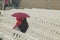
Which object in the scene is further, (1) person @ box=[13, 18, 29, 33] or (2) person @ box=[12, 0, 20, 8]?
(2) person @ box=[12, 0, 20, 8]

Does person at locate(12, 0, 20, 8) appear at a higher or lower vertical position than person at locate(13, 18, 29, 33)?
lower

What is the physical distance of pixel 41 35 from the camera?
32.4 inches

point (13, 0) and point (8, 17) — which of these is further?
point (13, 0)

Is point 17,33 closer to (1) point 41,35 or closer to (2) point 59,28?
(1) point 41,35

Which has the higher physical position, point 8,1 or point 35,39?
point 35,39

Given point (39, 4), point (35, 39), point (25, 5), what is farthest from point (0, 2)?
point (35, 39)

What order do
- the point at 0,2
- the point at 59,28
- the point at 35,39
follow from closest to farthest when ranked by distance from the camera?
the point at 35,39 → the point at 59,28 → the point at 0,2

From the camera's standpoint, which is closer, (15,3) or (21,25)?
(21,25)

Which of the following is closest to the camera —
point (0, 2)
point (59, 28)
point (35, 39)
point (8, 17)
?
point (35, 39)

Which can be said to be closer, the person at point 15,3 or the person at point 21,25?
the person at point 21,25

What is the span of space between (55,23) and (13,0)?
99 centimetres

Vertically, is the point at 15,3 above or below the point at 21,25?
below

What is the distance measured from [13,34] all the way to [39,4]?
3.15 ft

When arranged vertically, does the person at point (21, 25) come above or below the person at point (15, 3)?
above
